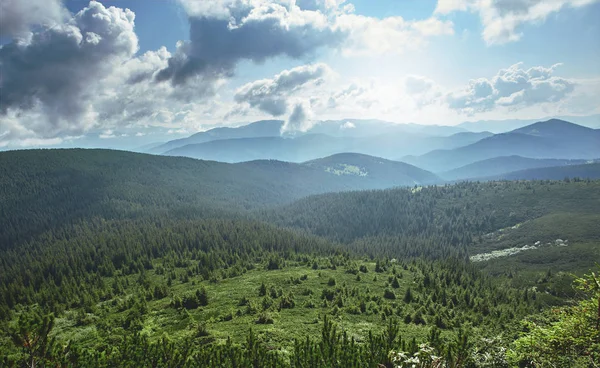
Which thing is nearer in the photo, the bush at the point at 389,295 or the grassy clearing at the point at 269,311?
the grassy clearing at the point at 269,311

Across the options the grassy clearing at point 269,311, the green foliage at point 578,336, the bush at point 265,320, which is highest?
the green foliage at point 578,336

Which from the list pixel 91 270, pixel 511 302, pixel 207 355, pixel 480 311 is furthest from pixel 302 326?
pixel 91 270

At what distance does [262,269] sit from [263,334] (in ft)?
240

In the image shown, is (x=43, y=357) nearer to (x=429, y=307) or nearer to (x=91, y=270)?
(x=429, y=307)

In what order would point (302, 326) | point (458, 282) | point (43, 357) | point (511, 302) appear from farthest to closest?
point (458, 282) → point (511, 302) → point (302, 326) → point (43, 357)

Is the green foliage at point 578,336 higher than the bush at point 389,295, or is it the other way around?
the green foliage at point 578,336

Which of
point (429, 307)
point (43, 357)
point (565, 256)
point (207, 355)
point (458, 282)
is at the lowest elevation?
point (565, 256)

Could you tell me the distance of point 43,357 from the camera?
24.6 m

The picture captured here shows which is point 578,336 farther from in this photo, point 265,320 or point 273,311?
point 273,311

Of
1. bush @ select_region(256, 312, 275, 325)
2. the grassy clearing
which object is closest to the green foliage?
the grassy clearing

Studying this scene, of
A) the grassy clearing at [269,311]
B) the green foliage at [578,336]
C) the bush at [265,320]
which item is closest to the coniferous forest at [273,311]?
the green foliage at [578,336]

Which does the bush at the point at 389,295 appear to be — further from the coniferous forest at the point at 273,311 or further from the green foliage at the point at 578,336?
the green foliage at the point at 578,336

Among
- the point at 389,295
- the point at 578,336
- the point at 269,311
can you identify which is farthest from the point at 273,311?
the point at 578,336

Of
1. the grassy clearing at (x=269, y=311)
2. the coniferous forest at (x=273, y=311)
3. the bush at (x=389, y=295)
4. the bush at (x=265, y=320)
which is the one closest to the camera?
the coniferous forest at (x=273, y=311)
